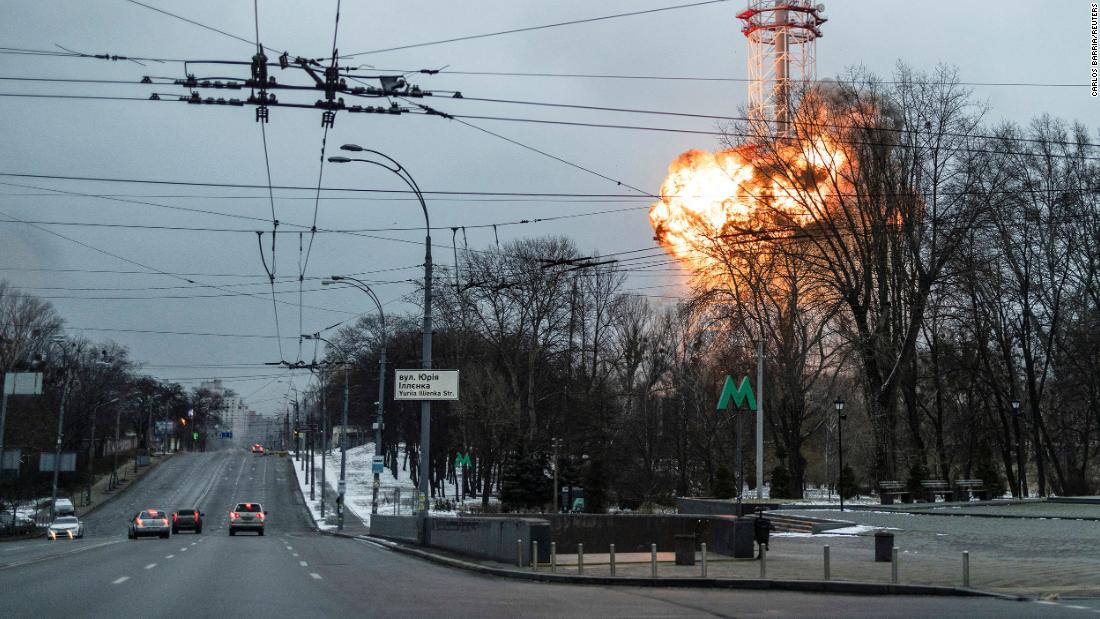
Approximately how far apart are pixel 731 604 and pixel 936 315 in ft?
134

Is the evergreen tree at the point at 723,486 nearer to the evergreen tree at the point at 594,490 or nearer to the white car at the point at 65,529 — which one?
the evergreen tree at the point at 594,490

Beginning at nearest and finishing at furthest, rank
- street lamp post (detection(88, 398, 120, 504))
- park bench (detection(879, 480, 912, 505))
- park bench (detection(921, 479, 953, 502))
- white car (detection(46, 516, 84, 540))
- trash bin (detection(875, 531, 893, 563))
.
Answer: trash bin (detection(875, 531, 893, 563))
park bench (detection(879, 480, 912, 505))
park bench (detection(921, 479, 953, 502))
white car (detection(46, 516, 84, 540))
street lamp post (detection(88, 398, 120, 504))

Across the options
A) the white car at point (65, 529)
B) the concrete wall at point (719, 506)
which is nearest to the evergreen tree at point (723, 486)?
the concrete wall at point (719, 506)

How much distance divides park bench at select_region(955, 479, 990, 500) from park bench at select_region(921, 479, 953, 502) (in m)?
0.47

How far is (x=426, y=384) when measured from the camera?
32.0 m

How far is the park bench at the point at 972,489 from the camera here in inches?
2031

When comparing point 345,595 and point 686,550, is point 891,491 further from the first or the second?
point 345,595

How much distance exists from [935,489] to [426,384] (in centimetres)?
2967

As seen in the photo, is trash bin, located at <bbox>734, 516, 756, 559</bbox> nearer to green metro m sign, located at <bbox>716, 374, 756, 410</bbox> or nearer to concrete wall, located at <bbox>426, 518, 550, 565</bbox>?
concrete wall, located at <bbox>426, 518, 550, 565</bbox>

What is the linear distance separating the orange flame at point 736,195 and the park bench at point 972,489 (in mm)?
14841

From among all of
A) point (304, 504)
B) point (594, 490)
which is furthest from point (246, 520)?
point (304, 504)

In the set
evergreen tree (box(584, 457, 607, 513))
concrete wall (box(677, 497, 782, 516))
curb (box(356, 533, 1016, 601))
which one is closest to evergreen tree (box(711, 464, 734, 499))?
evergreen tree (box(584, 457, 607, 513))

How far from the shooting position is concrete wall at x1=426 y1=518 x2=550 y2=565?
79.8ft

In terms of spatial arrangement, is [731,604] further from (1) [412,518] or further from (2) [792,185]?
(2) [792,185]
